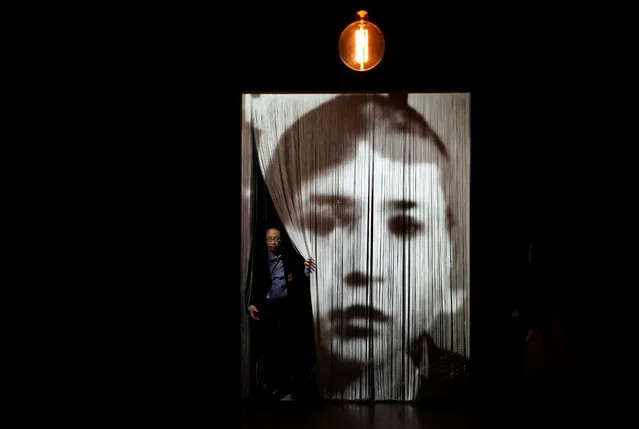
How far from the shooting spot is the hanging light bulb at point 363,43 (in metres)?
3.60

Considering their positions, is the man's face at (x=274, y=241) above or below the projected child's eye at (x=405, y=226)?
below

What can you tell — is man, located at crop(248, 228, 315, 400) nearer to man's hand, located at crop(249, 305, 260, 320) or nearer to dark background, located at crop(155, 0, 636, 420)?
man's hand, located at crop(249, 305, 260, 320)

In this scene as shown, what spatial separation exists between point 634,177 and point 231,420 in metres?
3.51

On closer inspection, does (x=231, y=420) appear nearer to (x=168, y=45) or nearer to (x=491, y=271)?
(x=491, y=271)

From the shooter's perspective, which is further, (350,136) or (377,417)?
(350,136)

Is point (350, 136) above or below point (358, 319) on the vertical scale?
above

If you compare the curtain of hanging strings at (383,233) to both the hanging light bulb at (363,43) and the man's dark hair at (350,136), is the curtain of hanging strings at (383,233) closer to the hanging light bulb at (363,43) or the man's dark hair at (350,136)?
the man's dark hair at (350,136)

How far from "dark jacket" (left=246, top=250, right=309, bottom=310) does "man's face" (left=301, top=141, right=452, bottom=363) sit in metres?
0.14

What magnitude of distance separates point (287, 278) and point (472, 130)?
6.07ft

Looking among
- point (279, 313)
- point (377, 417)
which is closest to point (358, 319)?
point (279, 313)

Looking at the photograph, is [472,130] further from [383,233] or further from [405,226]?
[383,233]

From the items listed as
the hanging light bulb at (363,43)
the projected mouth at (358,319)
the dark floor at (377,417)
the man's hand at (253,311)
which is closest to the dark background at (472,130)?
the man's hand at (253,311)

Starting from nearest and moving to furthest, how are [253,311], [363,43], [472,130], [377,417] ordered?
[363,43], [377,417], [472,130], [253,311]

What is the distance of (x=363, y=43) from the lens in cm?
360
